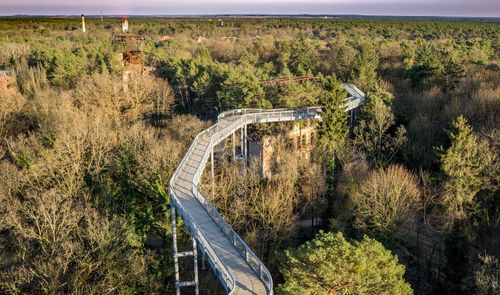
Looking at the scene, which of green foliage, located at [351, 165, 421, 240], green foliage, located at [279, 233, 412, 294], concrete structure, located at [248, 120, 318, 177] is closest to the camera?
green foliage, located at [279, 233, 412, 294]

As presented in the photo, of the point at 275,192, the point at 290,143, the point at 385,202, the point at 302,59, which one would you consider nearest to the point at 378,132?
the point at 290,143

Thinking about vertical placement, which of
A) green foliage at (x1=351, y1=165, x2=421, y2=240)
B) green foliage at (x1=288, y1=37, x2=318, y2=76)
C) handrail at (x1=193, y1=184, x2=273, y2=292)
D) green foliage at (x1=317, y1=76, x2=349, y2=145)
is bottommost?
green foliage at (x1=351, y1=165, x2=421, y2=240)

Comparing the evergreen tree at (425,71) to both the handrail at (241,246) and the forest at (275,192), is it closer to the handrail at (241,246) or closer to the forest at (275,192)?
the forest at (275,192)

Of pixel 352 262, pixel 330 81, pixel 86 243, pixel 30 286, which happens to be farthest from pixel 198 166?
pixel 330 81

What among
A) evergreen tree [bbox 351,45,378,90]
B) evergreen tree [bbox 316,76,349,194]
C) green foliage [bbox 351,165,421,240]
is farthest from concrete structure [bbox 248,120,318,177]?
evergreen tree [bbox 351,45,378,90]

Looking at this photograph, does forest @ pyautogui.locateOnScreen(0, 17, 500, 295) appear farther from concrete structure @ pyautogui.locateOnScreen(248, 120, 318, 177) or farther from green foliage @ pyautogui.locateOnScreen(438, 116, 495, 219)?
concrete structure @ pyautogui.locateOnScreen(248, 120, 318, 177)

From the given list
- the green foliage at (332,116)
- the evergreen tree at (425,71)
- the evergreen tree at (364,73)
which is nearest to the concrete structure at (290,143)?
the green foliage at (332,116)
